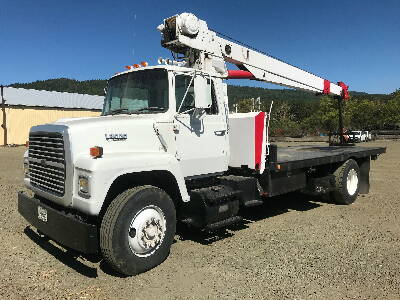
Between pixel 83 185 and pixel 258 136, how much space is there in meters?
3.05

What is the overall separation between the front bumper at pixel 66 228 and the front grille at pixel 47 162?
0.25m

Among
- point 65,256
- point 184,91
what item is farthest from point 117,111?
point 65,256

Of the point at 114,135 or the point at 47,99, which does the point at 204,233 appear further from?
the point at 47,99

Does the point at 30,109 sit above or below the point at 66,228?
above

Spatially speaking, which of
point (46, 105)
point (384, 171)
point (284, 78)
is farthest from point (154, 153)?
point (46, 105)

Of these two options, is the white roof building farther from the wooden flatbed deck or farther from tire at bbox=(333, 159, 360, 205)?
tire at bbox=(333, 159, 360, 205)

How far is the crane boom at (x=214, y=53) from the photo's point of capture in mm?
5641

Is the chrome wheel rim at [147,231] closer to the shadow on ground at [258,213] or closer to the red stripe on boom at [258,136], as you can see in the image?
the shadow on ground at [258,213]

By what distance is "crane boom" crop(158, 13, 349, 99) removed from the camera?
5.64 m

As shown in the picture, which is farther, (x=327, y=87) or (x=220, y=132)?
(x=327, y=87)

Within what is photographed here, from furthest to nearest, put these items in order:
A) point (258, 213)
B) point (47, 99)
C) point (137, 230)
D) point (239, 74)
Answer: point (47, 99), point (258, 213), point (239, 74), point (137, 230)

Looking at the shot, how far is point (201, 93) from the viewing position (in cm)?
488

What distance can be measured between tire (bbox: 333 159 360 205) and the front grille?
6.15 m

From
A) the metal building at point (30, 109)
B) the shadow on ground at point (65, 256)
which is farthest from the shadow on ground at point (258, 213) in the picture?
the metal building at point (30, 109)
